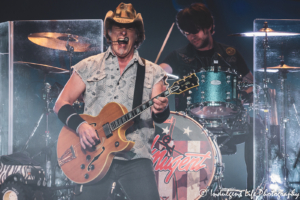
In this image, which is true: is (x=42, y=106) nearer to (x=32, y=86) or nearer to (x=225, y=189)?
(x=32, y=86)

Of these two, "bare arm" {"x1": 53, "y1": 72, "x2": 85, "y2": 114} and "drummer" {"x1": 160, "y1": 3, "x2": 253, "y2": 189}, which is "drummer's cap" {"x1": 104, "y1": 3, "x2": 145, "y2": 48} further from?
"drummer" {"x1": 160, "y1": 3, "x2": 253, "y2": 189}

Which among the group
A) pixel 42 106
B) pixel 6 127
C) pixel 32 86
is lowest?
pixel 6 127

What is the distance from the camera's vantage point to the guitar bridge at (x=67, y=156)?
2.70 metres

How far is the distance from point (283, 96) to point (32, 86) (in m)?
3.40

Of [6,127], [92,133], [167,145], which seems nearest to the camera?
[92,133]

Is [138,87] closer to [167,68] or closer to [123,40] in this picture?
[123,40]

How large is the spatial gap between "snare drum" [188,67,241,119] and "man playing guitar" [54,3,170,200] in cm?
105

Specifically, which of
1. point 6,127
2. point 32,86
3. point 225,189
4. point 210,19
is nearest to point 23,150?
point 6,127

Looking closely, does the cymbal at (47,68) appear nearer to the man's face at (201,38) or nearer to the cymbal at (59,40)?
the cymbal at (59,40)

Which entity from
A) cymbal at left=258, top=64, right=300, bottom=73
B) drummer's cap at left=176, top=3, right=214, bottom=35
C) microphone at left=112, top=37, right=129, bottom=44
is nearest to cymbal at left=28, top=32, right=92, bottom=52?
drummer's cap at left=176, top=3, right=214, bottom=35

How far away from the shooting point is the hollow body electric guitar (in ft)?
8.08

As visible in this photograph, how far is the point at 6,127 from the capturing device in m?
4.41

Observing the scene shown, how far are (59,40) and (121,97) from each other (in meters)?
2.02

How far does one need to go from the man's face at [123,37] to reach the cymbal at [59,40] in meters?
1.41
